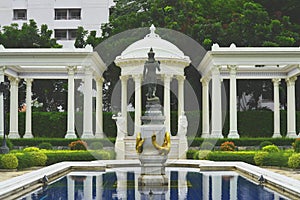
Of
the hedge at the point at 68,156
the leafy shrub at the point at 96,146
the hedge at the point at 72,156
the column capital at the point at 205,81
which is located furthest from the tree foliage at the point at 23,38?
the hedge at the point at 72,156

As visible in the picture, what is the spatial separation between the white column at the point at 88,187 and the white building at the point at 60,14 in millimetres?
49279

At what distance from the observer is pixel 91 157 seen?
98.8 feet

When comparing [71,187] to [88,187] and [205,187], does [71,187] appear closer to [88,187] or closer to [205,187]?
[88,187]

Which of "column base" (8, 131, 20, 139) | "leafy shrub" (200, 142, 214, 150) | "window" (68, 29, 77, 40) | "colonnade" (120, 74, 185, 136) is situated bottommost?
"leafy shrub" (200, 142, 214, 150)

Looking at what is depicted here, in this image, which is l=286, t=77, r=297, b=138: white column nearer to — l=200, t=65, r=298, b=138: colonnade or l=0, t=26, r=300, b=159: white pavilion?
l=200, t=65, r=298, b=138: colonnade

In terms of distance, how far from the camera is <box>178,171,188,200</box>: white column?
16.2m

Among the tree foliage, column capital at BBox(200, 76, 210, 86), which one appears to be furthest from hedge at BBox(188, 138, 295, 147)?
the tree foliage

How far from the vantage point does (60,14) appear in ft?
233

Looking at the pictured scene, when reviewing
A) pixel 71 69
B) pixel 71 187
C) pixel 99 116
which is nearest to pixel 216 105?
pixel 99 116

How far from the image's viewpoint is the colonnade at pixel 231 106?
123 ft

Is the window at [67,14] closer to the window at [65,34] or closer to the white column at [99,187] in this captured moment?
the window at [65,34]

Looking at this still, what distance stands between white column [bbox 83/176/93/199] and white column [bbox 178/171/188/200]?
A: 259 centimetres

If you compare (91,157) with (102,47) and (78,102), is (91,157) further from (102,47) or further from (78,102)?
(78,102)

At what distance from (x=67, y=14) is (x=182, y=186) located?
54673 mm
